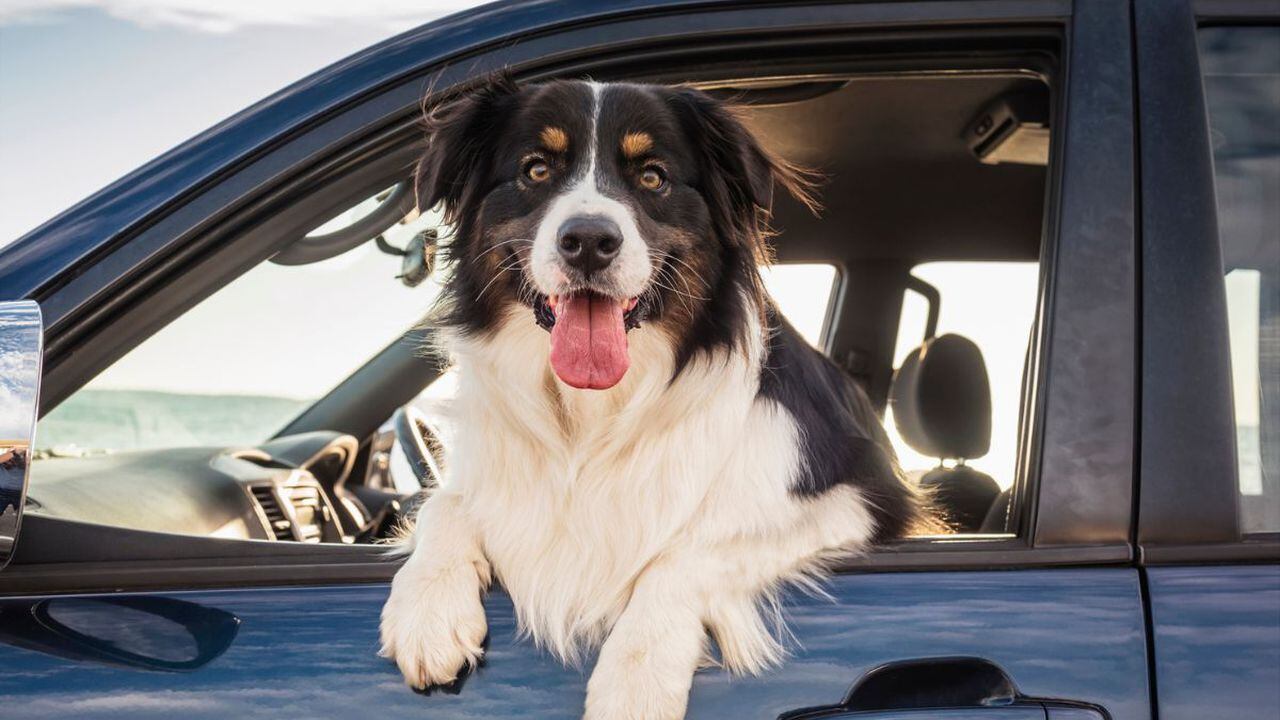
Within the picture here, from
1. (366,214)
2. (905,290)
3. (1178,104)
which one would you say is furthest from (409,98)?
(905,290)

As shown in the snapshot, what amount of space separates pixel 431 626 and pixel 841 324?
266 centimetres

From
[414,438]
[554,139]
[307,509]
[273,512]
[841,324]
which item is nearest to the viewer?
[554,139]

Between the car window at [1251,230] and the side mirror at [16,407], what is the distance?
1392 millimetres

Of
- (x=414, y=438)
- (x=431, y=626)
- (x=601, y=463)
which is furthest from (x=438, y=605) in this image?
(x=414, y=438)

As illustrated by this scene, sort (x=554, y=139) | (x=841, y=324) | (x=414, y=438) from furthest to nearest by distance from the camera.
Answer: (x=841, y=324), (x=414, y=438), (x=554, y=139)

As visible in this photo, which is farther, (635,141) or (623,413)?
(635,141)

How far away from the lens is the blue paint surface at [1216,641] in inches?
50.2

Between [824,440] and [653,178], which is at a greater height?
[653,178]

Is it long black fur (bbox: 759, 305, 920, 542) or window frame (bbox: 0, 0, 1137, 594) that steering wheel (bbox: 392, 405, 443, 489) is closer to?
long black fur (bbox: 759, 305, 920, 542)

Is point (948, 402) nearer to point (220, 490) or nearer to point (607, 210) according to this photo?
point (607, 210)

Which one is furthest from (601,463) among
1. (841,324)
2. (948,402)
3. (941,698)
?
(841,324)

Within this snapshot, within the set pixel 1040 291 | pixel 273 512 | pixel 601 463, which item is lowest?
pixel 273 512

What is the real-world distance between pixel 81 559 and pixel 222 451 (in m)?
1.18

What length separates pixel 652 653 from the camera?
1.46 m
